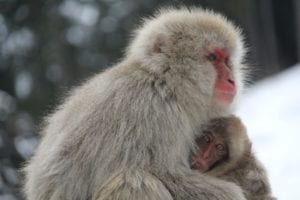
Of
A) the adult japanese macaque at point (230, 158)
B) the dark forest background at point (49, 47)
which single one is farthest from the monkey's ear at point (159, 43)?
the dark forest background at point (49, 47)

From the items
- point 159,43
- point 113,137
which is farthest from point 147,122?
point 159,43

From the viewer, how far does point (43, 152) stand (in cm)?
641

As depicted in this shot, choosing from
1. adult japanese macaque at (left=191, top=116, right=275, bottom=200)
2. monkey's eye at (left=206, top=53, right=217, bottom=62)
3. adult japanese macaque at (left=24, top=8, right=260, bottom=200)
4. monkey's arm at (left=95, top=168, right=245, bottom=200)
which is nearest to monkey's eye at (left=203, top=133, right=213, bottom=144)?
adult japanese macaque at (left=191, top=116, right=275, bottom=200)

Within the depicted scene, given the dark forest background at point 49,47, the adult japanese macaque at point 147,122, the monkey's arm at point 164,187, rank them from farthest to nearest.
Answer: the dark forest background at point 49,47
the adult japanese macaque at point 147,122
the monkey's arm at point 164,187

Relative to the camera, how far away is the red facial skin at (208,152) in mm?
6438

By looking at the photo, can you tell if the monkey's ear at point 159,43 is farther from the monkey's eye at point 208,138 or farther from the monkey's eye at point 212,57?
the monkey's eye at point 208,138

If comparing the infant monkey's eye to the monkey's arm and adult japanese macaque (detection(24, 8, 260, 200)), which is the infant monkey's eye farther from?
the monkey's arm

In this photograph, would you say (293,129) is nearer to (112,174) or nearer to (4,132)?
(112,174)

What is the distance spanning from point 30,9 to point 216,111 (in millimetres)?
6404

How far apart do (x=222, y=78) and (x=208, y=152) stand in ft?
1.63

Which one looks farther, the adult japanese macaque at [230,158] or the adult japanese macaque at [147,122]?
the adult japanese macaque at [230,158]

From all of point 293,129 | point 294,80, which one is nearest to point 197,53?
point 293,129

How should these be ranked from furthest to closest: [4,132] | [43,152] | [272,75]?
[4,132] < [272,75] < [43,152]

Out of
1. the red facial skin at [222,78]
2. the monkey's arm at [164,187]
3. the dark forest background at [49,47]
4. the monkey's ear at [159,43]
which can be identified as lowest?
the dark forest background at [49,47]
